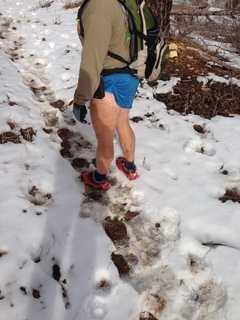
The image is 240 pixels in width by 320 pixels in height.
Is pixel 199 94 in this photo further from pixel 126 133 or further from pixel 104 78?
pixel 104 78

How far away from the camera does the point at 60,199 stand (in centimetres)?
261

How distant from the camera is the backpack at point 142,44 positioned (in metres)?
1.92

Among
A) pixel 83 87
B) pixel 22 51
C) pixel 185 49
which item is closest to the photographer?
pixel 83 87

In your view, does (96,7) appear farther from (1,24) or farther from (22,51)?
(1,24)

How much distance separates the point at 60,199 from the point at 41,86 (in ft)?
8.49

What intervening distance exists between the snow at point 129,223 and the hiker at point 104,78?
18.7 inches

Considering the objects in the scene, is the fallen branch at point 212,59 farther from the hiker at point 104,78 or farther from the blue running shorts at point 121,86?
the blue running shorts at point 121,86

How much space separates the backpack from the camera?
1.92 m

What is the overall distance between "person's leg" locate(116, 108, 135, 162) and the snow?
34cm

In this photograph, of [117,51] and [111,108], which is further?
[111,108]

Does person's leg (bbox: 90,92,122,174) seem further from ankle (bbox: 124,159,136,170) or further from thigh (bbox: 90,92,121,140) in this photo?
ankle (bbox: 124,159,136,170)

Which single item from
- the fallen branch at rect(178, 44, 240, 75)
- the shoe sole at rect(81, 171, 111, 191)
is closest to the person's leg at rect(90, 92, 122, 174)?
the shoe sole at rect(81, 171, 111, 191)

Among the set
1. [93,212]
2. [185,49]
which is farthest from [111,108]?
[185,49]

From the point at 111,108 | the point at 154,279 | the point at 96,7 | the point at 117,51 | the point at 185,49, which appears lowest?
the point at 154,279
